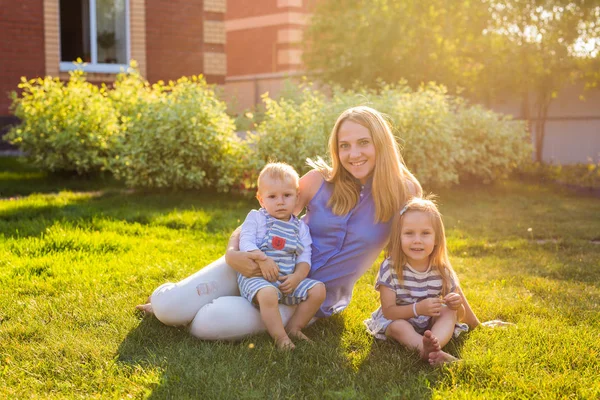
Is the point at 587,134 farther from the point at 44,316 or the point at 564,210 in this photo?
the point at 44,316

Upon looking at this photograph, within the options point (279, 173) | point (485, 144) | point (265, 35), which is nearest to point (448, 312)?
point (279, 173)

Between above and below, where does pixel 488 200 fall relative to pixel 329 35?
below

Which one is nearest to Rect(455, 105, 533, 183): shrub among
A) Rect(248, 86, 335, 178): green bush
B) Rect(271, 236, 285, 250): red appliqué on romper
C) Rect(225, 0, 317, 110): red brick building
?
Rect(248, 86, 335, 178): green bush

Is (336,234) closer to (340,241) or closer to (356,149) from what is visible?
(340,241)

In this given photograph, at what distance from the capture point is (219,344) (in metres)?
3.47

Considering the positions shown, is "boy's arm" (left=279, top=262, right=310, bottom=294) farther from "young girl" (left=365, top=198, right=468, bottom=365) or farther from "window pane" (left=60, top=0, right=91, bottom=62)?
"window pane" (left=60, top=0, right=91, bottom=62)

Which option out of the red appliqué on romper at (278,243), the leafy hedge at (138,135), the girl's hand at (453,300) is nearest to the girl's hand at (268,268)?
the red appliqué on romper at (278,243)

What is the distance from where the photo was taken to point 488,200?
940cm

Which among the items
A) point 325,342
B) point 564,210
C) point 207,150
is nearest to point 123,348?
point 325,342

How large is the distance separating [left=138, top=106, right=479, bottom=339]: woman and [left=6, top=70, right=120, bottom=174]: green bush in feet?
18.5

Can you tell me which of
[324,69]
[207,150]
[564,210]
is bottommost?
[564,210]

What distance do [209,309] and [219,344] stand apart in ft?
0.65

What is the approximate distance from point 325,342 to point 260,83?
15335 mm

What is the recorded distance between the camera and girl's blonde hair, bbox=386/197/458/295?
3.53 m
